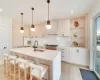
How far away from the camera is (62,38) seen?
20.6ft

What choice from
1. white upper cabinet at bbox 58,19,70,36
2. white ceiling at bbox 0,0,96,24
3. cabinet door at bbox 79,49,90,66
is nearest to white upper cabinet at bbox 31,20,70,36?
white upper cabinet at bbox 58,19,70,36

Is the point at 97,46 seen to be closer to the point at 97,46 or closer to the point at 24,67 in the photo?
the point at 97,46

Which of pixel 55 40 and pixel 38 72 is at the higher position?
pixel 55 40

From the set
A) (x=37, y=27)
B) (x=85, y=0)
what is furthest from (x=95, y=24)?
(x=37, y=27)

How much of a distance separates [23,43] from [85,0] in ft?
17.4

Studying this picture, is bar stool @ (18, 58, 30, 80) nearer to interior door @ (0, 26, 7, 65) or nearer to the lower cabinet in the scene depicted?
interior door @ (0, 26, 7, 65)

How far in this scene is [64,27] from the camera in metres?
5.95

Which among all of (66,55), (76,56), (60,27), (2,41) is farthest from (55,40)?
(2,41)

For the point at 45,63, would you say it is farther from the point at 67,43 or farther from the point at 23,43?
the point at 23,43

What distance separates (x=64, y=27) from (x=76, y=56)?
6.37ft

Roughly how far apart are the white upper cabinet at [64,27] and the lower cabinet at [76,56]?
108cm

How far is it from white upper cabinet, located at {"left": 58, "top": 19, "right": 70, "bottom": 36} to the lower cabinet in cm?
108

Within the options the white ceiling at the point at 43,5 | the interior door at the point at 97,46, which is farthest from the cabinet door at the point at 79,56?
the white ceiling at the point at 43,5

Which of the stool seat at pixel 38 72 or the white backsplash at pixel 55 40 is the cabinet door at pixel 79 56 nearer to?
the white backsplash at pixel 55 40
